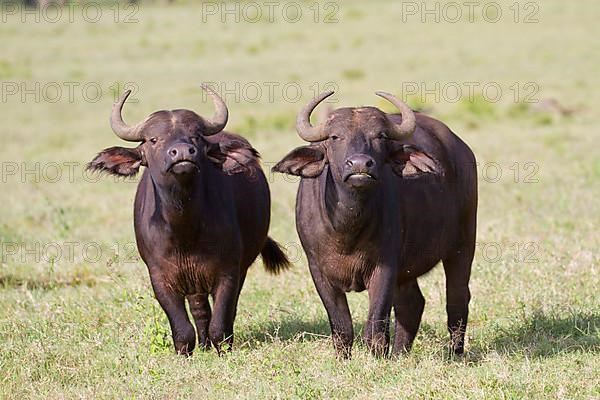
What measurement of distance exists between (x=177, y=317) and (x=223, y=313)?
0.96 ft

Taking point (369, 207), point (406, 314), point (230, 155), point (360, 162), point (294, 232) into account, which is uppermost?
point (360, 162)

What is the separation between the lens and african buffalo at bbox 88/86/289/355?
22.2 ft

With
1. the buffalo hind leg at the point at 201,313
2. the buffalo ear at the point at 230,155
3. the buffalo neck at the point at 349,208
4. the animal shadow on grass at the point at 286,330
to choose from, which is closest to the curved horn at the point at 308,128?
the buffalo neck at the point at 349,208

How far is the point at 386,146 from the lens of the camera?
21.1 ft

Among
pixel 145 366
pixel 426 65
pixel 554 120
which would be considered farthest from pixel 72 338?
pixel 426 65

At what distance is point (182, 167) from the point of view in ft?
21.1

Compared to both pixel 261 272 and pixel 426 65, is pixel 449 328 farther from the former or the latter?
pixel 426 65

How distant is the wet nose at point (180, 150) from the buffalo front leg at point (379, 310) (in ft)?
4.27

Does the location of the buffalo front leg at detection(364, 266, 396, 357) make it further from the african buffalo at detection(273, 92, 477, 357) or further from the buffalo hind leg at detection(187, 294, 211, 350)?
the buffalo hind leg at detection(187, 294, 211, 350)

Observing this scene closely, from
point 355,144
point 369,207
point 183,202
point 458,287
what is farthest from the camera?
point 458,287

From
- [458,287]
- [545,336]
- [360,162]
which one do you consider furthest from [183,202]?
[545,336]

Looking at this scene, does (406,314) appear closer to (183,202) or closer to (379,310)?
(379,310)

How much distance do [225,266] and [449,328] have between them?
4.97 feet

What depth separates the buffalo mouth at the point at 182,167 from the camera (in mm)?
6414
